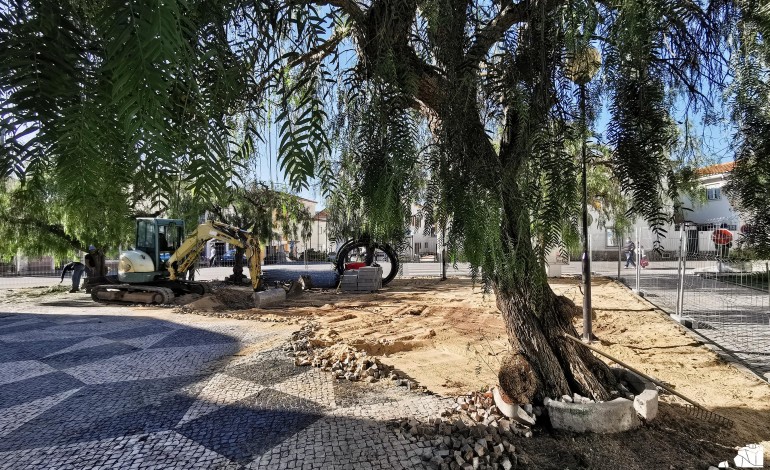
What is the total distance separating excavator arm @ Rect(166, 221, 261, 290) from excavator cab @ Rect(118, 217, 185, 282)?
431mm

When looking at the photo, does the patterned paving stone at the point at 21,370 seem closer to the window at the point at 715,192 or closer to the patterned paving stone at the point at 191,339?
the patterned paving stone at the point at 191,339

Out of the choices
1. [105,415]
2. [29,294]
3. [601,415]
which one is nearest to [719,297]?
[601,415]

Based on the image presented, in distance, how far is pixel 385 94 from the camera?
1509mm

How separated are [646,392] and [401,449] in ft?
7.47

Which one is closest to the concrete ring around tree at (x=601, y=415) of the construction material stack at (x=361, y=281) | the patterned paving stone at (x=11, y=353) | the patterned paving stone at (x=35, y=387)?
the patterned paving stone at (x=35, y=387)

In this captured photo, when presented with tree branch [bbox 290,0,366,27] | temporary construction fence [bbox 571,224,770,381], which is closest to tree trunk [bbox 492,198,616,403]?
tree branch [bbox 290,0,366,27]

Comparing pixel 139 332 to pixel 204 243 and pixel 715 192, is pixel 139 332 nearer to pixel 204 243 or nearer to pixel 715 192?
pixel 204 243

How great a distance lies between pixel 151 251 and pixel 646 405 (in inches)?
528

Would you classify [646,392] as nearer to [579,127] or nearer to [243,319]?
→ [579,127]

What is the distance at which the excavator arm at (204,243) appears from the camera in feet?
40.5

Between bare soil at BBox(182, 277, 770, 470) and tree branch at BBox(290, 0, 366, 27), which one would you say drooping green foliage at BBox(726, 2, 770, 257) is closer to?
bare soil at BBox(182, 277, 770, 470)

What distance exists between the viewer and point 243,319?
30.8 ft

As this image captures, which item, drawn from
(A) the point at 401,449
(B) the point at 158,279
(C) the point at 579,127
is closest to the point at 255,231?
(B) the point at 158,279

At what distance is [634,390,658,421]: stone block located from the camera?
12.1ft
